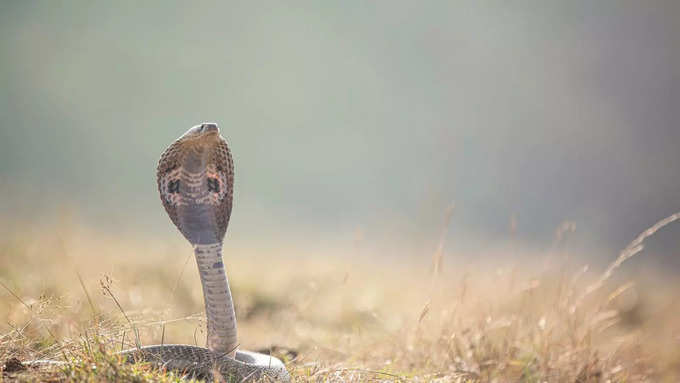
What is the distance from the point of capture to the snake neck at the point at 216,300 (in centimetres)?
350

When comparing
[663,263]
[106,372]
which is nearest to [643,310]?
[663,263]

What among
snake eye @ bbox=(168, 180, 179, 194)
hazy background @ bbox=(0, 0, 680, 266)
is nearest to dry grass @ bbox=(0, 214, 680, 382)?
snake eye @ bbox=(168, 180, 179, 194)

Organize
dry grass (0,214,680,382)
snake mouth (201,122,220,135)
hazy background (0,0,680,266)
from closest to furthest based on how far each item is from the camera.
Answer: snake mouth (201,122,220,135)
dry grass (0,214,680,382)
hazy background (0,0,680,266)

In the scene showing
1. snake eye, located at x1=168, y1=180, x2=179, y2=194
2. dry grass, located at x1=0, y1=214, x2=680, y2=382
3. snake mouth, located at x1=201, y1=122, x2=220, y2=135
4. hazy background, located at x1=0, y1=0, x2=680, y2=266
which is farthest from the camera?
hazy background, located at x1=0, y1=0, x2=680, y2=266

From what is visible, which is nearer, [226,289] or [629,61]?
[226,289]

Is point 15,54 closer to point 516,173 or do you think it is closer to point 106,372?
point 516,173

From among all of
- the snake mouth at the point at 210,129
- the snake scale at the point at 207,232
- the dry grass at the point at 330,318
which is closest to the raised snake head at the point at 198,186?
the snake scale at the point at 207,232

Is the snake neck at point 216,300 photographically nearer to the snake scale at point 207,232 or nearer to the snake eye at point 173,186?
the snake scale at point 207,232

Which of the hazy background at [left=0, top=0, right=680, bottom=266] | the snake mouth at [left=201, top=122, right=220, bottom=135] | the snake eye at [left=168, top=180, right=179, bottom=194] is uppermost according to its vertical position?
the hazy background at [left=0, top=0, right=680, bottom=266]

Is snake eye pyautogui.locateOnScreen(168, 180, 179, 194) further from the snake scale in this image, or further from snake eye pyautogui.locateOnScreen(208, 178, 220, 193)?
snake eye pyautogui.locateOnScreen(208, 178, 220, 193)

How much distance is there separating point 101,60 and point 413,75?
51.8 metres

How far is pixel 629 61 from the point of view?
7712 cm

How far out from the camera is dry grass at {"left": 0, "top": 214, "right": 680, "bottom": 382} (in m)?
3.58

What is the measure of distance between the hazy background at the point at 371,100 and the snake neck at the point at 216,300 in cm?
3302
